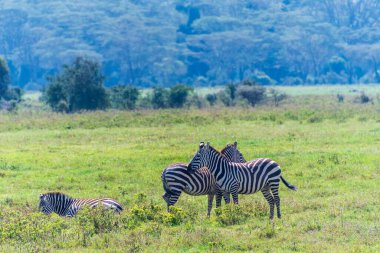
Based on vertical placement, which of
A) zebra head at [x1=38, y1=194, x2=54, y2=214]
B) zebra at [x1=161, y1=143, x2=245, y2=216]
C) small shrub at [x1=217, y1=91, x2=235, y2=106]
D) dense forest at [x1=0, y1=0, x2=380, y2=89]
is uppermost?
dense forest at [x1=0, y1=0, x2=380, y2=89]

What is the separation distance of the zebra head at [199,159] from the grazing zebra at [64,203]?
187 centimetres

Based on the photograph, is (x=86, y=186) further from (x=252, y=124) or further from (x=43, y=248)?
(x=252, y=124)

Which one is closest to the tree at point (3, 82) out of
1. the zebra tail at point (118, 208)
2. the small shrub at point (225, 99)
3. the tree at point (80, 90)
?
the tree at point (80, 90)

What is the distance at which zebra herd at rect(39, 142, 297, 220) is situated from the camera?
15109 millimetres

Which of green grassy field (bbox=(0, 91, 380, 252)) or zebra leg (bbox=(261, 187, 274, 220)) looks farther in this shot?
zebra leg (bbox=(261, 187, 274, 220))

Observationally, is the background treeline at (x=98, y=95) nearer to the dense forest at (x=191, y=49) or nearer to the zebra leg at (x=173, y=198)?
the zebra leg at (x=173, y=198)

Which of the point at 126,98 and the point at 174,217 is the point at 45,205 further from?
the point at 126,98

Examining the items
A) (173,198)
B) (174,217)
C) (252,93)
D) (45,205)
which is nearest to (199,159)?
Result: (173,198)

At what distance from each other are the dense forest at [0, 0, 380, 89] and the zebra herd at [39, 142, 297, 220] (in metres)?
138

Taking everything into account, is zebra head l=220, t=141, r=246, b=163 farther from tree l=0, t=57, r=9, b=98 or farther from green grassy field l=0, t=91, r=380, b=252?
tree l=0, t=57, r=9, b=98

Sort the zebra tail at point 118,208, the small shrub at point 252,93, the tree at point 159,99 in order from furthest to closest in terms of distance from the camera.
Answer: the small shrub at point 252,93 < the tree at point 159,99 < the zebra tail at point 118,208

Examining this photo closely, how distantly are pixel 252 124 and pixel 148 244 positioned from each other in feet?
83.9

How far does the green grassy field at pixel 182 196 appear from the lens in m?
12.7

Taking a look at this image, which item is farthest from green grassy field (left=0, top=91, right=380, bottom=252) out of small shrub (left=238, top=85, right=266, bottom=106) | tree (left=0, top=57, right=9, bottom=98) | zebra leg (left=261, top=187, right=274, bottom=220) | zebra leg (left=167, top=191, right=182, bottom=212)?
tree (left=0, top=57, right=9, bottom=98)
